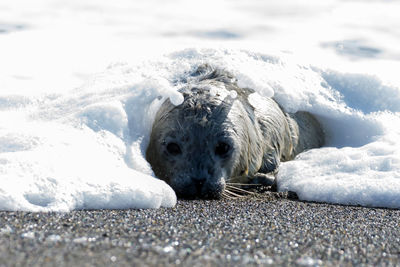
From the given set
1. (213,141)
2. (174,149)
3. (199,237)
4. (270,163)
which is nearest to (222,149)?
(213,141)

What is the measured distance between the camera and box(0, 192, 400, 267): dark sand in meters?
2.59

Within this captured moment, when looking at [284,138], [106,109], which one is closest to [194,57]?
[284,138]

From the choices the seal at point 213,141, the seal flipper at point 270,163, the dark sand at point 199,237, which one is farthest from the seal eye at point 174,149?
the seal flipper at point 270,163

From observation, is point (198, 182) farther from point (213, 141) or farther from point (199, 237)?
point (199, 237)

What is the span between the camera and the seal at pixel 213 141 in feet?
17.9

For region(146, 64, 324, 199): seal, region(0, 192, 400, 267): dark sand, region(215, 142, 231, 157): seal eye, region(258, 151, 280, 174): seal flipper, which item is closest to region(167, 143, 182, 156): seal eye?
region(146, 64, 324, 199): seal

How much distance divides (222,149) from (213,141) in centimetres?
15

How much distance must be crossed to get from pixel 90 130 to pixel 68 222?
2220 mm

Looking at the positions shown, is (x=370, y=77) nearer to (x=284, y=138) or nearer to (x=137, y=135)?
(x=284, y=138)

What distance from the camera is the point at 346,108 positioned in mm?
7812

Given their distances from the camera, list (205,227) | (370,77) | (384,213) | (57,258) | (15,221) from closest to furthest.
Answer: (57,258), (15,221), (205,227), (384,213), (370,77)

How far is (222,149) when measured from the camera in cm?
570

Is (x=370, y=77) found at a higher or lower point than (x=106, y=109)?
higher

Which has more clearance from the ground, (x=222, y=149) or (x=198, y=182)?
(x=222, y=149)
